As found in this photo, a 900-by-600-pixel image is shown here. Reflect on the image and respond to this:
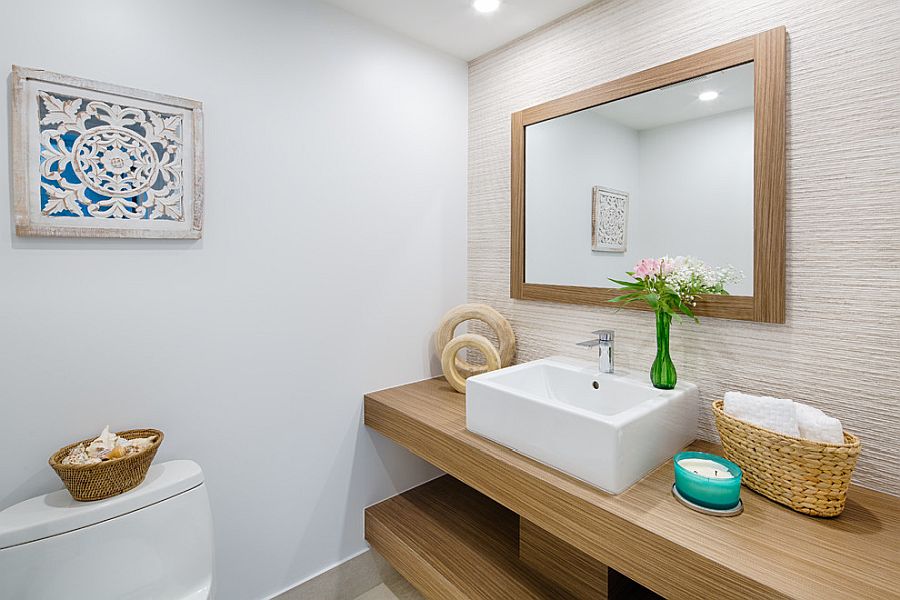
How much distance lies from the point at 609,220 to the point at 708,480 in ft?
3.18

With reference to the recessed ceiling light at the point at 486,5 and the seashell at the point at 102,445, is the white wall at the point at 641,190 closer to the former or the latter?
the recessed ceiling light at the point at 486,5

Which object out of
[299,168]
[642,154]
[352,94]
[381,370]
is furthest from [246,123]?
[642,154]

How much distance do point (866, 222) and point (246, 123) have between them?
1861 mm

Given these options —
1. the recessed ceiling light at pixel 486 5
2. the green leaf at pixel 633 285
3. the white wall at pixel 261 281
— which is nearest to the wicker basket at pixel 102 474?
the white wall at pixel 261 281

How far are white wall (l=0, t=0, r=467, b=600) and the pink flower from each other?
964mm

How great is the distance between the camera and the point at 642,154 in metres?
1.63

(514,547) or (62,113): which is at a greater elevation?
(62,113)

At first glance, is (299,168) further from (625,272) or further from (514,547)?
(514,547)

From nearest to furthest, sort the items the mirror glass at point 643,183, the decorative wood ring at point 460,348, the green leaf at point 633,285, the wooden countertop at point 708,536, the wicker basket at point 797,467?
the wooden countertop at point 708,536
the wicker basket at point 797,467
the mirror glass at point 643,183
the green leaf at point 633,285
the decorative wood ring at point 460,348

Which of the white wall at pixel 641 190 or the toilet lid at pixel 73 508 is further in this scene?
the white wall at pixel 641 190

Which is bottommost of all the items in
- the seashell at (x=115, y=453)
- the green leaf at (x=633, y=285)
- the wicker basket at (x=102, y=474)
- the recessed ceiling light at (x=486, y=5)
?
the wicker basket at (x=102, y=474)

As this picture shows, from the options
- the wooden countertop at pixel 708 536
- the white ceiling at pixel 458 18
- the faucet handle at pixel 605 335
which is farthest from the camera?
the white ceiling at pixel 458 18

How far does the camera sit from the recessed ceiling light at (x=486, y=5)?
5.61ft

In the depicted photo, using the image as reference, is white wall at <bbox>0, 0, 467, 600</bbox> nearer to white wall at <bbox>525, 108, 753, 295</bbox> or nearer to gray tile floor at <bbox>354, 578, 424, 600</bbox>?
gray tile floor at <bbox>354, 578, 424, 600</bbox>
